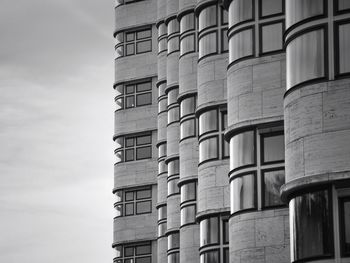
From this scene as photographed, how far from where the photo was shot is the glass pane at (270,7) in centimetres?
3339

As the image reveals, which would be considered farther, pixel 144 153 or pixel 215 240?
pixel 144 153

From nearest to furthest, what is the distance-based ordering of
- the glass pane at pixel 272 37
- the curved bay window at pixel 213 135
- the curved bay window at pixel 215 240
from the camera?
the glass pane at pixel 272 37
the curved bay window at pixel 215 240
the curved bay window at pixel 213 135

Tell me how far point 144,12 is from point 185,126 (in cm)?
1876

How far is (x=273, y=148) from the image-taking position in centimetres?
3206

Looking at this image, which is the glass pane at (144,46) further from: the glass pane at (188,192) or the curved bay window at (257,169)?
the curved bay window at (257,169)

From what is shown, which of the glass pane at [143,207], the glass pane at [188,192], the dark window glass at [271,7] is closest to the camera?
the dark window glass at [271,7]

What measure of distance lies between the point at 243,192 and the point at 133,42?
104 ft

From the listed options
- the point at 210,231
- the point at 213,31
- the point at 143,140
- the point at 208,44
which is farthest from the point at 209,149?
the point at 143,140

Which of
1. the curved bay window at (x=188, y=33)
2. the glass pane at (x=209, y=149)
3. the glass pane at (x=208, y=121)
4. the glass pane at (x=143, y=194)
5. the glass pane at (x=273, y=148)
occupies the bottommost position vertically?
the glass pane at (x=273, y=148)

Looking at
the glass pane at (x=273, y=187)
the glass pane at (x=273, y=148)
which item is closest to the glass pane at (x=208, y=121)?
the glass pane at (x=273, y=148)

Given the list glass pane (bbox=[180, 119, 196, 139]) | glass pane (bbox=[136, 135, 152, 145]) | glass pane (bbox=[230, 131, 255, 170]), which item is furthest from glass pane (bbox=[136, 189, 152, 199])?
glass pane (bbox=[230, 131, 255, 170])

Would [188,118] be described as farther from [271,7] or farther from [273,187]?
[273,187]

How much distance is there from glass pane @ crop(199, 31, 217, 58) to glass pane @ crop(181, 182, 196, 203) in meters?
5.99

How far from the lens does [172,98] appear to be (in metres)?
50.8
